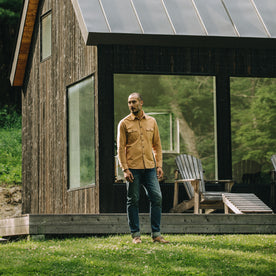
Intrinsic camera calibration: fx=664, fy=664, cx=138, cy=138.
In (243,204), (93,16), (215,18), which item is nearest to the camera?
(243,204)

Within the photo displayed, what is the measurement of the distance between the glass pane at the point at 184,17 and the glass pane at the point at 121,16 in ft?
2.23

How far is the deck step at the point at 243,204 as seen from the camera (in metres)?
9.88

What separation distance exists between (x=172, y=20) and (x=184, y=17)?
25cm

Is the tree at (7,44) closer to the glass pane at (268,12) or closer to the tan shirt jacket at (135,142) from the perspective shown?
the glass pane at (268,12)

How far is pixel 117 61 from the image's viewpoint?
11.0 meters

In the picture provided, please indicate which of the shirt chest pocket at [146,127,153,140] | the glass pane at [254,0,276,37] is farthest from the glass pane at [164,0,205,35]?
the shirt chest pocket at [146,127,153,140]

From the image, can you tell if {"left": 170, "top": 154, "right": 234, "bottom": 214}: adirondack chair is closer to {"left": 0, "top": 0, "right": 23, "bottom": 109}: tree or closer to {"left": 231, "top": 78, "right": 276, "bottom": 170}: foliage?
{"left": 231, "top": 78, "right": 276, "bottom": 170}: foliage

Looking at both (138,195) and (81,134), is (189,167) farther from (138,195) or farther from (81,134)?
(138,195)

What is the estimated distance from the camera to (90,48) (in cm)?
1125

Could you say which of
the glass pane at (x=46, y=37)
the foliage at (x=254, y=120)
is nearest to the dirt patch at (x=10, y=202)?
the glass pane at (x=46, y=37)

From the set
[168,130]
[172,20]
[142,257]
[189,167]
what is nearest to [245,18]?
[172,20]

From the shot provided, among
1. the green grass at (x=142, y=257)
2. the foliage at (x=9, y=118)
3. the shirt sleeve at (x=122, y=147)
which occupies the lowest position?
the green grass at (x=142, y=257)

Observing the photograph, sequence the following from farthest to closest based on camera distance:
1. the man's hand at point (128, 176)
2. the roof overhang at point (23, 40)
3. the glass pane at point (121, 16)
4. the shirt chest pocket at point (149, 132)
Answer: the roof overhang at point (23, 40) → the glass pane at point (121, 16) → the shirt chest pocket at point (149, 132) → the man's hand at point (128, 176)

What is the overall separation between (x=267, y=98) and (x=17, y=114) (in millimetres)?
14515
